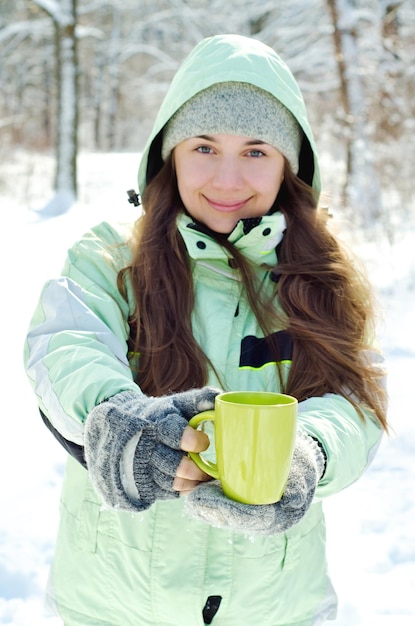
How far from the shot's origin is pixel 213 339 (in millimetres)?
1587

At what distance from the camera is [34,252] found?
6.36m

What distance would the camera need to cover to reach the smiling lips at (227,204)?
5.44 ft

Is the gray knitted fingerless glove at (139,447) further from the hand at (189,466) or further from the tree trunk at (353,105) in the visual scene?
the tree trunk at (353,105)

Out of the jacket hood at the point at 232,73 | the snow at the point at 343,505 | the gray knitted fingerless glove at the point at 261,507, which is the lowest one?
the snow at the point at 343,505

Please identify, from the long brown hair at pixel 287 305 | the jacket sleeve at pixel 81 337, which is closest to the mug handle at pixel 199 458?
the jacket sleeve at pixel 81 337

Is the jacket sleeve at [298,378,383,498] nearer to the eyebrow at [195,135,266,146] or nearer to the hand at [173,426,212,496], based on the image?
the hand at [173,426,212,496]

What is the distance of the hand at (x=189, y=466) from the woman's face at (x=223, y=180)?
686mm

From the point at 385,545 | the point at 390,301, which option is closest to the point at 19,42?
the point at 390,301

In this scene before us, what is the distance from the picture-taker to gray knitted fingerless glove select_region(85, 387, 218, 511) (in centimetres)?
111

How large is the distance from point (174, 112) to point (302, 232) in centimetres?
43

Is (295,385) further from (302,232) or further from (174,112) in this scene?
(174,112)

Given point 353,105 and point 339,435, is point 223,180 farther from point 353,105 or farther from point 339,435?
point 353,105

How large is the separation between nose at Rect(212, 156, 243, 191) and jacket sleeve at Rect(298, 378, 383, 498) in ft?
1.70

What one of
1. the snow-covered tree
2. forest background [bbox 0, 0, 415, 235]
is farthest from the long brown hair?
the snow-covered tree
